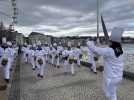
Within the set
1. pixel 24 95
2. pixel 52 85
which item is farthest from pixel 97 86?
pixel 24 95

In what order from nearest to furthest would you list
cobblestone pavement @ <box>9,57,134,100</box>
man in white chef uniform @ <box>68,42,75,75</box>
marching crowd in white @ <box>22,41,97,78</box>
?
1. cobblestone pavement @ <box>9,57,134,100</box>
2. marching crowd in white @ <box>22,41,97,78</box>
3. man in white chef uniform @ <box>68,42,75,75</box>

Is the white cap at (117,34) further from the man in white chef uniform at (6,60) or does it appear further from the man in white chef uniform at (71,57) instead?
the man in white chef uniform at (71,57)

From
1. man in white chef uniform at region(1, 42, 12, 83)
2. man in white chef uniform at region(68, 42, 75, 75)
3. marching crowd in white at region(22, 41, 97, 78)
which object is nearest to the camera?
man in white chef uniform at region(1, 42, 12, 83)

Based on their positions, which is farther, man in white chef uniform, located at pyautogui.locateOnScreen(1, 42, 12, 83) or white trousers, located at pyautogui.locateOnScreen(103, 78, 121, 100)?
man in white chef uniform, located at pyautogui.locateOnScreen(1, 42, 12, 83)

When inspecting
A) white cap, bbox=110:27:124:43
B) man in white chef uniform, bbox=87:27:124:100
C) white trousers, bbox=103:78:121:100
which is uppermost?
white cap, bbox=110:27:124:43

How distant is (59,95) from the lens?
31.9 ft

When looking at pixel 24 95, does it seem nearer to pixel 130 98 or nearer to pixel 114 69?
pixel 130 98

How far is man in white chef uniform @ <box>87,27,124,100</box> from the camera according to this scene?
6.01 m

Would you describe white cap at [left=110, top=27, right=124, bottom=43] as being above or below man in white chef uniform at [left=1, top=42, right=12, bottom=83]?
above

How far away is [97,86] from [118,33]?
18.8 ft

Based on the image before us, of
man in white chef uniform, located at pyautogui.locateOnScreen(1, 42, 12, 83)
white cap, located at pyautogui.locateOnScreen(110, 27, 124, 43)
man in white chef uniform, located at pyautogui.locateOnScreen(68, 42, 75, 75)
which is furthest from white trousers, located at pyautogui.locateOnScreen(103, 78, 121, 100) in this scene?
man in white chef uniform, located at pyautogui.locateOnScreen(68, 42, 75, 75)

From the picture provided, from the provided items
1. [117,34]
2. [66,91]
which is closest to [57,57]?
[66,91]

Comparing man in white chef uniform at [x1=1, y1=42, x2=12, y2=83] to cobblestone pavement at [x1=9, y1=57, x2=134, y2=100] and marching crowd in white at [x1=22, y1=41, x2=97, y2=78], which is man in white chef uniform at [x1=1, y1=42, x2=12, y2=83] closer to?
cobblestone pavement at [x1=9, y1=57, x2=134, y2=100]

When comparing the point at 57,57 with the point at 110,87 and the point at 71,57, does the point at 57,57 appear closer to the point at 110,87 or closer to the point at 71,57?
the point at 71,57
